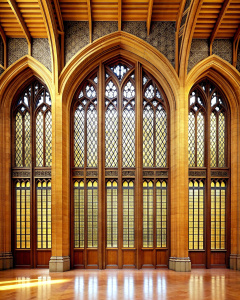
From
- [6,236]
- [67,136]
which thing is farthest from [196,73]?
[6,236]

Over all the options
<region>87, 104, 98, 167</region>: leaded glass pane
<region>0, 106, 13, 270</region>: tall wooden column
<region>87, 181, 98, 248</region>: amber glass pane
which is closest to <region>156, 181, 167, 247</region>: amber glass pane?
<region>87, 181, 98, 248</region>: amber glass pane

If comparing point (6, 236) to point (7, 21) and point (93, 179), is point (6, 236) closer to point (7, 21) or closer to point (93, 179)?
point (93, 179)

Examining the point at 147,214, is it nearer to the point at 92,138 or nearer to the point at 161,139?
the point at 161,139

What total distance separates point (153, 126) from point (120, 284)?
668 cm

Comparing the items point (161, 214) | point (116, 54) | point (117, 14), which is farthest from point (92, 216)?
point (117, 14)

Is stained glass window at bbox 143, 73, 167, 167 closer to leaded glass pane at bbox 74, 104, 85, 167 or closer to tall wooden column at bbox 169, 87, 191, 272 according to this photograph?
tall wooden column at bbox 169, 87, 191, 272

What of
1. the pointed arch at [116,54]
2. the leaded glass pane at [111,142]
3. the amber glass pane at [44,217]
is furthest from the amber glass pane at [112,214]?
the pointed arch at [116,54]

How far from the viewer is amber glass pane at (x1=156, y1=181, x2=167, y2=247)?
1441cm

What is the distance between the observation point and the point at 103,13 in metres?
13.8

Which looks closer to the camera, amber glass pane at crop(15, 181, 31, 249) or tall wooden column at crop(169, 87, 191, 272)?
tall wooden column at crop(169, 87, 191, 272)

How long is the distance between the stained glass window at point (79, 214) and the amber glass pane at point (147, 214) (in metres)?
2.67

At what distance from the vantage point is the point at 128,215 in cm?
1446

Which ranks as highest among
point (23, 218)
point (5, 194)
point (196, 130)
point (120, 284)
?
point (196, 130)

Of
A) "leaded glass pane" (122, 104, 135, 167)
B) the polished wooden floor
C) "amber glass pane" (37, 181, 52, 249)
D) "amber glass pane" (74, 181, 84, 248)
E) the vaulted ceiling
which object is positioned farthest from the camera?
"leaded glass pane" (122, 104, 135, 167)
